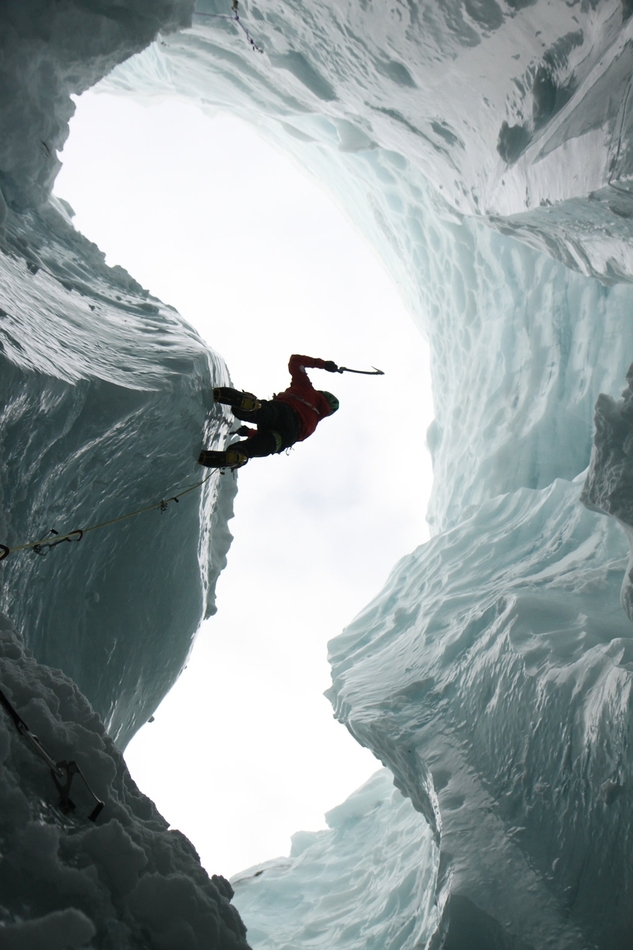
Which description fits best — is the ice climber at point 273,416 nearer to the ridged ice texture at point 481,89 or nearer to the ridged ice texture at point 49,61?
the ridged ice texture at point 49,61

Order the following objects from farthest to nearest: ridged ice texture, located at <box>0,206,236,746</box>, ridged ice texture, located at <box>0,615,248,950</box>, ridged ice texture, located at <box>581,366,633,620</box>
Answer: ridged ice texture, located at <box>581,366,633,620</box>
ridged ice texture, located at <box>0,206,236,746</box>
ridged ice texture, located at <box>0,615,248,950</box>

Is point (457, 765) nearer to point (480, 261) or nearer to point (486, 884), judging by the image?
point (486, 884)

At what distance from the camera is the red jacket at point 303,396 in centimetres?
439

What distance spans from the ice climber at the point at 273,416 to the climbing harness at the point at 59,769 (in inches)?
106

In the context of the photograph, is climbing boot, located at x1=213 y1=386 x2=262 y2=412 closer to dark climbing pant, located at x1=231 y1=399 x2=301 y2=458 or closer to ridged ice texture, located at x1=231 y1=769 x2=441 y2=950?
Result: dark climbing pant, located at x1=231 y1=399 x2=301 y2=458

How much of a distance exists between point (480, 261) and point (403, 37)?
5.03m

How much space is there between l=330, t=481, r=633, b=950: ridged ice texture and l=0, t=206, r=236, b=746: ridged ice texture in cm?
246

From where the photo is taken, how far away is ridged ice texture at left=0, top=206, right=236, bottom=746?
2.73 m

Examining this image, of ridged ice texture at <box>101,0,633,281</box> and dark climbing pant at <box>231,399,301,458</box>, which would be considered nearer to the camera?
ridged ice texture at <box>101,0,633,281</box>

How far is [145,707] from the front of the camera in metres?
5.20

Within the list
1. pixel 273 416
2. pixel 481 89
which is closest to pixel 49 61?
pixel 273 416

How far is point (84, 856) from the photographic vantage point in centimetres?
145

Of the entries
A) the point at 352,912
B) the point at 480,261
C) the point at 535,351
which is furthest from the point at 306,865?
the point at 480,261

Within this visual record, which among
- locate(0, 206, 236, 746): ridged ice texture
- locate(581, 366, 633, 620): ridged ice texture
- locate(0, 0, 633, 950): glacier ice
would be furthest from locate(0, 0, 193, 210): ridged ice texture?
locate(581, 366, 633, 620): ridged ice texture
